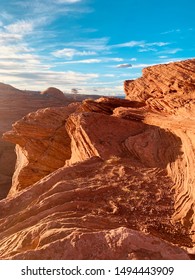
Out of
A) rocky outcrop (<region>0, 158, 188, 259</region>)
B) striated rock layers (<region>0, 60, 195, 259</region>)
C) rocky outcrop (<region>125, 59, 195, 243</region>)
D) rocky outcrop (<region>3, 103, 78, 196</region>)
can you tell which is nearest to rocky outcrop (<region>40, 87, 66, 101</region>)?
rocky outcrop (<region>3, 103, 78, 196</region>)

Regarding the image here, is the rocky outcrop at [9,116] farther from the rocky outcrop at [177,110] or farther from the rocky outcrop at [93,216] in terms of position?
the rocky outcrop at [93,216]

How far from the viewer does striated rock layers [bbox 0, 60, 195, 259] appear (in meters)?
6.79

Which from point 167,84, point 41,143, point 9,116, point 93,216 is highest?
point 167,84

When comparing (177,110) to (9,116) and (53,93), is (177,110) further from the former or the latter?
(53,93)

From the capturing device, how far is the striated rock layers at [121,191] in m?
6.79

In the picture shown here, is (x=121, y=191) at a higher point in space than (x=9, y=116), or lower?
lower

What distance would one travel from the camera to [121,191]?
1206cm

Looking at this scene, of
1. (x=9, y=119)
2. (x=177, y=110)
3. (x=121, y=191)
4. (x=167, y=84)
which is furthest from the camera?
(x=9, y=119)

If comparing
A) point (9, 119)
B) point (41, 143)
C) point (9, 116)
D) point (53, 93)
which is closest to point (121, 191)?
point (41, 143)

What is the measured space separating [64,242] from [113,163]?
26.5 ft

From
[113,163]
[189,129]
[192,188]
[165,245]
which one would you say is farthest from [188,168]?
[165,245]

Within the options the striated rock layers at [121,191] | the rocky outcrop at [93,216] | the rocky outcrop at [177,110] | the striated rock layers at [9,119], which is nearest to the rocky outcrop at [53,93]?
the striated rock layers at [9,119]

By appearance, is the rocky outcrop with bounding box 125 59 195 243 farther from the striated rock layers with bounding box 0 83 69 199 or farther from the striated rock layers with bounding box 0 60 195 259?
the striated rock layers with bounding box 0 83 69 199

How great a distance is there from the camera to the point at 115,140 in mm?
16531
